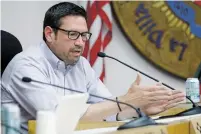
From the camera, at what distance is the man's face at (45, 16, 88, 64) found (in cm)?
181

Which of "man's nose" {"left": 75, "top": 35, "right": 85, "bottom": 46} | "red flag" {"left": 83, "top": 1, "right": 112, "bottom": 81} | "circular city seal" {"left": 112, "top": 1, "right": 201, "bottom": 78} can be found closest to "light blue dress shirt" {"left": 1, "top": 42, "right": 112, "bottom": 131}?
"man's nose" {"left": 75, "top": 35, "right": 85, "bottom": 46}

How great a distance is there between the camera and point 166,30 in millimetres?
3113

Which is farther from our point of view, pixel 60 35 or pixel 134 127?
pixel 60 35

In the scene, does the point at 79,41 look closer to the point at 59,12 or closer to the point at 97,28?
the point at 59,12

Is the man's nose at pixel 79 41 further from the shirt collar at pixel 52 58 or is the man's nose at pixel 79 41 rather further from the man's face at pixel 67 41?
the shirt collar at pixel 52 58

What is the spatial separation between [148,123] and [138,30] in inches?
69.9

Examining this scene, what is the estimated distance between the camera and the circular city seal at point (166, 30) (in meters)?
3.00

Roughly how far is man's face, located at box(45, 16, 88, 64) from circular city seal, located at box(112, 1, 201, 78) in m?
1.15

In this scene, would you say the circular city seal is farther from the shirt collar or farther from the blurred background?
the shirt collar

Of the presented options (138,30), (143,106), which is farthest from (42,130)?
(138,30)

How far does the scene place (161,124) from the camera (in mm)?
1321

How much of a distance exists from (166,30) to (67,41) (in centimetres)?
144

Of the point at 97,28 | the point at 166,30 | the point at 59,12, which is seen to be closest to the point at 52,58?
the point at 59,12

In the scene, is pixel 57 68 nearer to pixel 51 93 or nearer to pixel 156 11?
pixel 51 93
